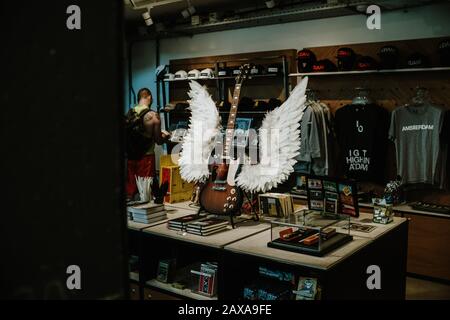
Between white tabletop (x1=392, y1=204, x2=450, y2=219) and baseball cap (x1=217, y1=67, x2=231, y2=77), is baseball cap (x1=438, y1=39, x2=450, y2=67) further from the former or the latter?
baseball cap (x1=217, y1=67, x2=231, y2=77)

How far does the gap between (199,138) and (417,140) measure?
8.15 ft

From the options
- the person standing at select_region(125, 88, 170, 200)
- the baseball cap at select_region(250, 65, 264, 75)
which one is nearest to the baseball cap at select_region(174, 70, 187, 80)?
the baseball cap at select_region(250, 65, 264, 75)

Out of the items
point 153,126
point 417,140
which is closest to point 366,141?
point 417,140

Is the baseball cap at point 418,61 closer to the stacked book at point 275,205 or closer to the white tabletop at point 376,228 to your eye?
the white tabletop at point 376,228

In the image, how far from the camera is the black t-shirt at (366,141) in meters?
4.93

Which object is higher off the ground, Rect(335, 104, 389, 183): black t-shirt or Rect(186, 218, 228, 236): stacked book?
Rect(335, 104, 389, 183): black t-shirt

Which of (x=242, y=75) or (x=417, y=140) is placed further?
(x=417, y=140)

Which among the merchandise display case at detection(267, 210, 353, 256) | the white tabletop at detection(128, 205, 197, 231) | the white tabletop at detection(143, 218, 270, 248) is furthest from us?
the white tabletop at detection(128, 205, 197, 231)

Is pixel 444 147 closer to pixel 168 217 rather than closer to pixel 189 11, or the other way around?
pixel 168 217

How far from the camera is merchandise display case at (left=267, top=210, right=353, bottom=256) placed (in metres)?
2.44

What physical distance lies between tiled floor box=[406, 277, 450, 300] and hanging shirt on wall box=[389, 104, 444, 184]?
3.28ft

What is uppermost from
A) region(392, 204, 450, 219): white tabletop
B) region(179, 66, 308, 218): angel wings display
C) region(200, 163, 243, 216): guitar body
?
region(179, 66, 308, 218): angel wings display

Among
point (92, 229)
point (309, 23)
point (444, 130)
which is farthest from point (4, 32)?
point (309, 23)

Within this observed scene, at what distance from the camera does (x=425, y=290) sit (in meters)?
4.21
